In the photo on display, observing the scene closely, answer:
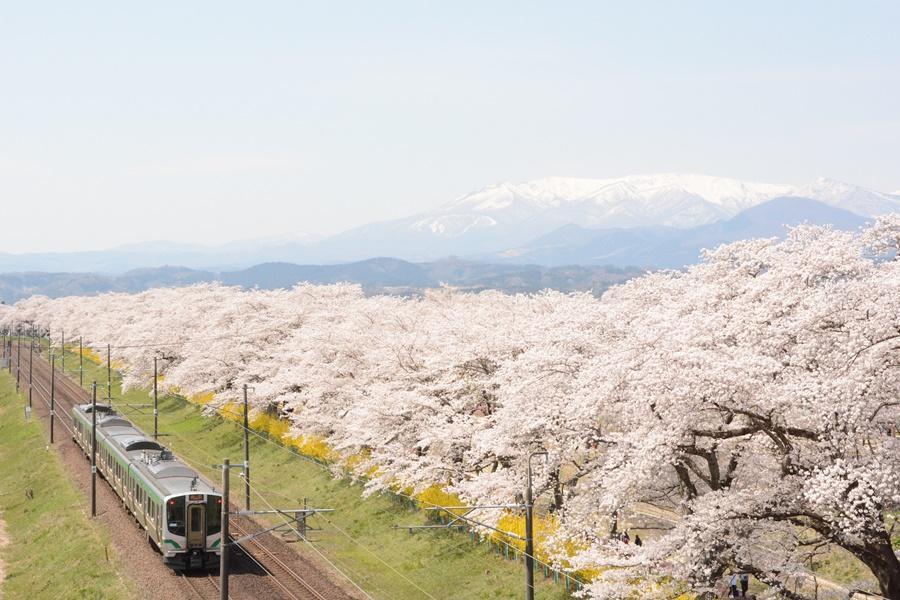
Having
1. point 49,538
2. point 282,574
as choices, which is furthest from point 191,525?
point 49,538

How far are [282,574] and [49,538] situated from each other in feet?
47.6

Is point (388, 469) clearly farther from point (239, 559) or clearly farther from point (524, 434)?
point (524, 434)

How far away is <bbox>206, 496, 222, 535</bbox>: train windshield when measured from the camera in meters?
31.1

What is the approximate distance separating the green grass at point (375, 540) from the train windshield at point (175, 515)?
6.48 m

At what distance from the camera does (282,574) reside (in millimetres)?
31703

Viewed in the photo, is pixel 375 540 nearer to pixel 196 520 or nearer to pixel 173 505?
pixel 196 520

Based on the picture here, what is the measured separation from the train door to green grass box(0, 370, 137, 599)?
2.60 meters

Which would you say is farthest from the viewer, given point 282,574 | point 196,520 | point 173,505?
point 282,574

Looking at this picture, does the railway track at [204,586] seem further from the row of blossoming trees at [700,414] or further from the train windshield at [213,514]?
the row of blossoming trees at [700,414]

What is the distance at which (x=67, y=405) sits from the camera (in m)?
77.6

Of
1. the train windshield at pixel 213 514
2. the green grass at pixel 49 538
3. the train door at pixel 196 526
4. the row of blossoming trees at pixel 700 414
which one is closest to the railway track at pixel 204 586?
the train door at pixel 196 526

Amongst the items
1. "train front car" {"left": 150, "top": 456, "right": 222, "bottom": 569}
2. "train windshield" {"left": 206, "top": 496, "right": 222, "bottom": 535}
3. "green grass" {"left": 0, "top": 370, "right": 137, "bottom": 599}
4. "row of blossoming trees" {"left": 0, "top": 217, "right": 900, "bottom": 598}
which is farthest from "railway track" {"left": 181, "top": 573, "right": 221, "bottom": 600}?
"row of blossoming trees" {"left": 0, "top": 217, "right": 900, "bottom": 598}

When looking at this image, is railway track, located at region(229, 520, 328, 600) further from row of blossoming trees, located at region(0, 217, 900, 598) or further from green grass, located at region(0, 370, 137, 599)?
row of blossoming trees, located at region(0, 217, 900, 598)

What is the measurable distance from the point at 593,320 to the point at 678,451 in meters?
10.5
